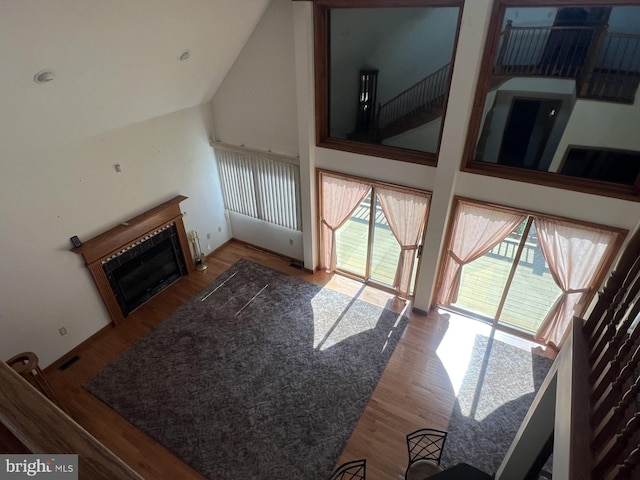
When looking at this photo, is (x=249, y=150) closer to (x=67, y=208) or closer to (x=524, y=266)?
(x=67, y=208)

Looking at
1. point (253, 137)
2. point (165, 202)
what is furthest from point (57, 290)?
point (253, 137)

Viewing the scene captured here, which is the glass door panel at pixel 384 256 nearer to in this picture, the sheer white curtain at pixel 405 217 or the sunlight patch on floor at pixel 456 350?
the sheer white curtain at pixel 405 217

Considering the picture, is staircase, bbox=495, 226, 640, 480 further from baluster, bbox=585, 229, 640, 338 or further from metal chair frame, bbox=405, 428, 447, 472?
metal chair frame, bbox=405, 428, 447, 472

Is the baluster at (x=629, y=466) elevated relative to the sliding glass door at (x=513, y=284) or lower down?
elevated

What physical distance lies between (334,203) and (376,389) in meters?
2.79

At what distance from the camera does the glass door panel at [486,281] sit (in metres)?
5.24

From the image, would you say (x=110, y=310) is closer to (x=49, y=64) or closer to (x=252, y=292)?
(x=252, y=292)

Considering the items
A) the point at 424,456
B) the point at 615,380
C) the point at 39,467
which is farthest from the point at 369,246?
the point at 39,467

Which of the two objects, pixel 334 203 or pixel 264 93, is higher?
pixel 264 93

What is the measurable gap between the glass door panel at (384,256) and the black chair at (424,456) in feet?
8.49

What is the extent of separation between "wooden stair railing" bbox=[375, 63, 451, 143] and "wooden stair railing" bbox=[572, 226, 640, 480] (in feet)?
9.44

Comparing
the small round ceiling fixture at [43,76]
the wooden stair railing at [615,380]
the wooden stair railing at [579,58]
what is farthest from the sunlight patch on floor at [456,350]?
the small round ceiling fixture at [43,76]

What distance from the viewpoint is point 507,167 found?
13.9ft

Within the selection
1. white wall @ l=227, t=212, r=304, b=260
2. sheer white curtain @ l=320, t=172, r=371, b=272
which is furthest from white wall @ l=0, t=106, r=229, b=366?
sheer white curtain @ l=320, t=172, r=371, b=272
